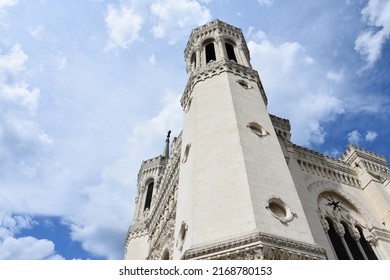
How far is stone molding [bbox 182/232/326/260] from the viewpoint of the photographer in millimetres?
8453

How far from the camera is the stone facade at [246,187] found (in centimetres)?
933

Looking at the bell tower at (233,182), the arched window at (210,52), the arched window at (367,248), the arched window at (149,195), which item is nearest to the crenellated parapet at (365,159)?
the arched window at (367,248)

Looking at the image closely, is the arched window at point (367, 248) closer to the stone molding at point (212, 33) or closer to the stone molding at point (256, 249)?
the stone molding at point (256, 249)

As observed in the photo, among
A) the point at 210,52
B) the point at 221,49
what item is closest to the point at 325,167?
the point at 221,49

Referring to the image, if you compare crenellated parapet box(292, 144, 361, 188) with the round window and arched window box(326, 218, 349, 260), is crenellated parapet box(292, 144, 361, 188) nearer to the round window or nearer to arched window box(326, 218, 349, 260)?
arched window box(326, 218, 349, 260)

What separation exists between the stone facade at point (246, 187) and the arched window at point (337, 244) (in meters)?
0.06

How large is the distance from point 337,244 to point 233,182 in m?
8.35

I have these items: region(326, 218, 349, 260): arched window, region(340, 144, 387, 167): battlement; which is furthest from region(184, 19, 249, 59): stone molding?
region(326, 218, 349, 260): arched window

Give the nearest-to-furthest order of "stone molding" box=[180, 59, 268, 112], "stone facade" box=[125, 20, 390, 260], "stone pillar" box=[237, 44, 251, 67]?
"stone facade" box=[125, 20, 390, 260], "stone molding" box=[180, 59, 268, 112], "stone pillar" box=[237, 44, 251, 67]

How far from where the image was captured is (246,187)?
1015cm

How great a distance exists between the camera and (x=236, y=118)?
13.0m

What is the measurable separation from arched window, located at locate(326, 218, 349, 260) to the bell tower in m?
6.07
